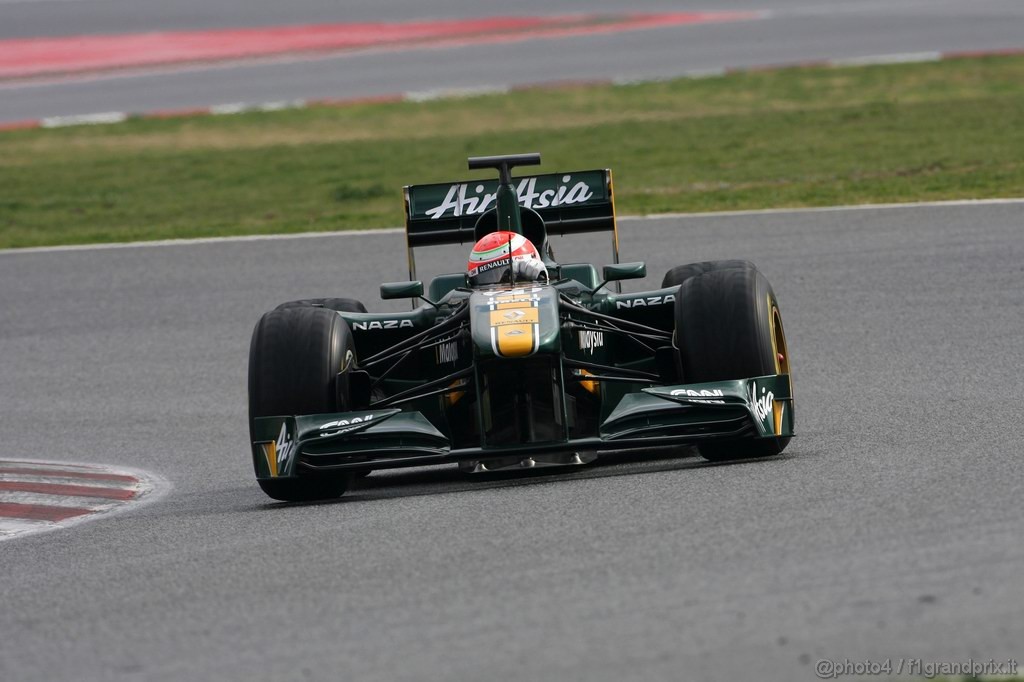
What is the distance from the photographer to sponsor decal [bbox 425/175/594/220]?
10.3 metres

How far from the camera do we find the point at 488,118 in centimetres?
2459

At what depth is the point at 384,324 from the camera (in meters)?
9.39

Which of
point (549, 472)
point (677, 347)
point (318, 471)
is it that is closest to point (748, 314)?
point (677, 347)

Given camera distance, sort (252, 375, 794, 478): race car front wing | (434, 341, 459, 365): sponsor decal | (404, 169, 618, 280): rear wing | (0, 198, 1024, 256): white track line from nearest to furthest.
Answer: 1. (252, 375, 794, 478): race car front wing
2. (434, 341, 459, 365): sponsor decal
3. (404, 169, 618, 280): rear wing
4. (0, 198, 1024, 256): white track line

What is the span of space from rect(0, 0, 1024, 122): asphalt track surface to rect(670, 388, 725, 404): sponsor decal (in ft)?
64.0

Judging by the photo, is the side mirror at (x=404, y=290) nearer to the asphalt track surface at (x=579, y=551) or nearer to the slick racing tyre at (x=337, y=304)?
the slick racing tyre at (x=337, y=304)

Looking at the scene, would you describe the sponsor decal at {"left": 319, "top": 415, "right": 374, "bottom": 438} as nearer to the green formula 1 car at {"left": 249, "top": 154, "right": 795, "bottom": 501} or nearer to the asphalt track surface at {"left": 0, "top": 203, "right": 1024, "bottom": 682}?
the green formula 1 car at {"left": 249, "top": 154, "right": 795, "bottom": 501}

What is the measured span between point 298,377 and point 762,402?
7.66 ft

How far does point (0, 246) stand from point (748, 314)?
12.6m

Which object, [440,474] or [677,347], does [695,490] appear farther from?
[440,474]

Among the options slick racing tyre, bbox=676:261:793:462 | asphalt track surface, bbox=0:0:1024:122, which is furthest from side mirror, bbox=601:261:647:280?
asphalt track surface, bbox=0:0:1024:122

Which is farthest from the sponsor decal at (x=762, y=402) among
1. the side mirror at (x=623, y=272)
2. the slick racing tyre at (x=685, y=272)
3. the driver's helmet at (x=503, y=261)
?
the slick racing tyre at (x=685, y=272)

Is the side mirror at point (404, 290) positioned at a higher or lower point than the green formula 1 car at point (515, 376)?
higher

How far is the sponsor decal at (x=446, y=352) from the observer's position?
9.08 meters
